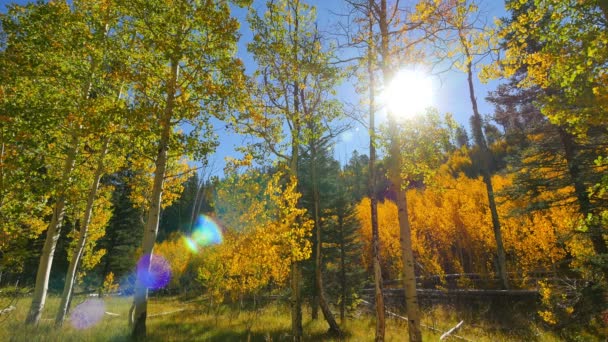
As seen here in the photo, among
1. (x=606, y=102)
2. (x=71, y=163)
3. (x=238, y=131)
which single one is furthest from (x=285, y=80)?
(x=606, y=102)

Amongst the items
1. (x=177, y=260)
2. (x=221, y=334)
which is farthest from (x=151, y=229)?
(x=177, y=260)

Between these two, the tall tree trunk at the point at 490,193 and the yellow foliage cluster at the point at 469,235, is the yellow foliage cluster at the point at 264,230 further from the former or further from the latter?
the tall tree trunk at the point at 490,193

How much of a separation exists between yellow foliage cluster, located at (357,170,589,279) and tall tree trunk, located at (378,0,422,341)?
13689mm

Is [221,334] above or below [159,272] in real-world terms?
below

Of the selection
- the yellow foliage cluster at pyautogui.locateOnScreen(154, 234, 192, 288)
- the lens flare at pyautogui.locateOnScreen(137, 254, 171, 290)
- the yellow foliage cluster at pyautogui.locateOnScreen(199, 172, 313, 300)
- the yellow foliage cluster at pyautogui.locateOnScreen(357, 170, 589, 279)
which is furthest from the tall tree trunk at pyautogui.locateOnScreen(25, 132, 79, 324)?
the yellow foliage cluster at pyautogui.locateOnScreen(154, 234, 192, 288)

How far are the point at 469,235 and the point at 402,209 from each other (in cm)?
2315

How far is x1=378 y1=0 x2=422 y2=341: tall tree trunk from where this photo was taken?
5586mm

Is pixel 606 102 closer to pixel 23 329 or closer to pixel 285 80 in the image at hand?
Result: pixel 285 80

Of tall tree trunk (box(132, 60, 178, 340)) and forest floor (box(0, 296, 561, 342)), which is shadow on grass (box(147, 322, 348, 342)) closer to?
forest floor (box(0, 296, 561, 342))

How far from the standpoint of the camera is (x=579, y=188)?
11266mm

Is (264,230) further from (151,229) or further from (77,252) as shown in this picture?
(77,252)

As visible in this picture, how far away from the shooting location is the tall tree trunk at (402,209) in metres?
5.59

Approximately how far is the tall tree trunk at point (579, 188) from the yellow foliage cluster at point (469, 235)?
575cm

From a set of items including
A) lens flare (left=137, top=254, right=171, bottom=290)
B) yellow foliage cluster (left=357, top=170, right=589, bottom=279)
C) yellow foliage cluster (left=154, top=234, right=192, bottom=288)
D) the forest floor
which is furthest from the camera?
yellow foliage cluster (left=154, top=234, right=192, bottom=288)
